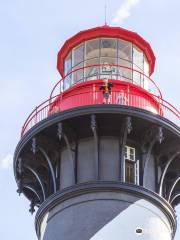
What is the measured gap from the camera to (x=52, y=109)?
98.5 ft

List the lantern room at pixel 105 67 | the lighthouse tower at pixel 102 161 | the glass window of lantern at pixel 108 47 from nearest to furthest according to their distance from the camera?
1. the lighthouse tower at pixel 102 161
2. the lantern room at pixel 105 67
3. the glass window of lantern at pixel 108 47

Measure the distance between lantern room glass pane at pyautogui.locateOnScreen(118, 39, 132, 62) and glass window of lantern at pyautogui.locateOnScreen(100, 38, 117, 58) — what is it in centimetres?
20

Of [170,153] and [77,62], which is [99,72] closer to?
[77,62]

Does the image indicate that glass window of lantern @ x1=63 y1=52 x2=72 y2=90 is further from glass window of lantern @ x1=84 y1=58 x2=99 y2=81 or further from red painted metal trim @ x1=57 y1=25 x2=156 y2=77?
glass window of lantern @ x1=84 y1=58 x2=99 y2=81

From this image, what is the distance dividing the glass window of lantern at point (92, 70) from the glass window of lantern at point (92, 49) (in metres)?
0.20

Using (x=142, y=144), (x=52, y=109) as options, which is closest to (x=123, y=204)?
(x=142, y=144)

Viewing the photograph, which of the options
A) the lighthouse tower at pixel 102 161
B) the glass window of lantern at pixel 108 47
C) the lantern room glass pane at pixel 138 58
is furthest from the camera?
the lantern room glass pane at pixel 138 58

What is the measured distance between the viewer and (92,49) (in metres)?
32.3

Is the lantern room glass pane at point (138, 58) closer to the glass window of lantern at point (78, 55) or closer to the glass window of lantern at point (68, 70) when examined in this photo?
the glass window of lantern at point (78, 55)

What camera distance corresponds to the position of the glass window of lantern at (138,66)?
31.5m

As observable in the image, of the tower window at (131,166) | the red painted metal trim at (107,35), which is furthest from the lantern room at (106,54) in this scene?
the tower window at (131,166)

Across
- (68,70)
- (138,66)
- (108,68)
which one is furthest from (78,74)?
(138,66)

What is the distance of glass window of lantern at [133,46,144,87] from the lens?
3149cm

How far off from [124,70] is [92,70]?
45.8 inches
